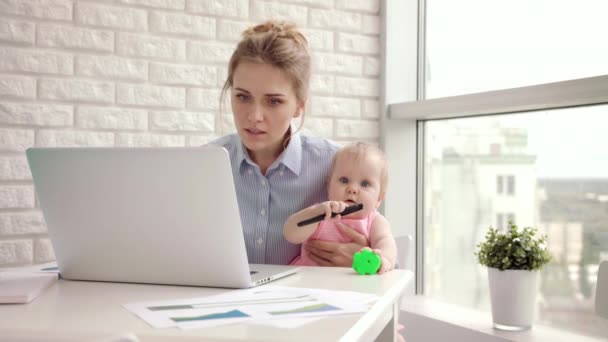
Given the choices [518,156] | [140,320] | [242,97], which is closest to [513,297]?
[518,156]

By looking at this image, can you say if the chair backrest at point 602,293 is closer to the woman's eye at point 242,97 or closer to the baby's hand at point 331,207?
the baby's hand at point 331,207

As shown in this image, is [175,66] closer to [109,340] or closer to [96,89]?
[96,89]

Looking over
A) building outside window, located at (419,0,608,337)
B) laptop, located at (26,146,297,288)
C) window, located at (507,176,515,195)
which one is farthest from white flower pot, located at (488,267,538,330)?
laptop, located at (26,146,297,288)

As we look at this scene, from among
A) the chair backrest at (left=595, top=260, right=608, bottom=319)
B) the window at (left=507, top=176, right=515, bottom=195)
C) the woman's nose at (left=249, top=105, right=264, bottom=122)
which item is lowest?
the chair backrest at (left=595, top=260, right=608, bottom=319)

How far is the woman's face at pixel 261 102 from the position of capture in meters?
1.86

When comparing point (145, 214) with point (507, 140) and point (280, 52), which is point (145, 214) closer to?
point (280, 52)

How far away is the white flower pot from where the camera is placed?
2260mm

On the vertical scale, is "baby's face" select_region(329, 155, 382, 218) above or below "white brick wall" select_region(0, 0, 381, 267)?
below

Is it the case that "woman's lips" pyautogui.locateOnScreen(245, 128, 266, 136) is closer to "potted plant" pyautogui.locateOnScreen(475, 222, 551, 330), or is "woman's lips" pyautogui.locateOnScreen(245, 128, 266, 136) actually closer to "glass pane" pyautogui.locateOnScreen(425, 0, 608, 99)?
"potted plant" pyautogui.locateOnScreen(475, 222, 551, 330)

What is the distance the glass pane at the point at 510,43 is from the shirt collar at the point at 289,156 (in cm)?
113

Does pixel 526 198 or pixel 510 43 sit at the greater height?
pixel 510 43

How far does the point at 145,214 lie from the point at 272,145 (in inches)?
32.1

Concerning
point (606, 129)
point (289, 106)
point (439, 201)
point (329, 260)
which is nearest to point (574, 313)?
point (606, 129)

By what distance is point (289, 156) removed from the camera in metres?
1.97
